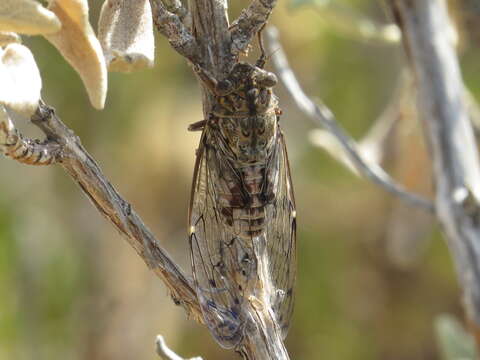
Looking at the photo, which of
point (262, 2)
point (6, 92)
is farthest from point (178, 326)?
point (6, 92)

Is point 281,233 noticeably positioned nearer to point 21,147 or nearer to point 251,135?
point 251,135

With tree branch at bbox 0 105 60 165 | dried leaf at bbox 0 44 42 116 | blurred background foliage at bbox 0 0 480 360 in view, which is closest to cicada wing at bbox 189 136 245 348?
tree branch at bbox 0 105 60 165

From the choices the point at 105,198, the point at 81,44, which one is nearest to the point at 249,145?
the point at 105,198

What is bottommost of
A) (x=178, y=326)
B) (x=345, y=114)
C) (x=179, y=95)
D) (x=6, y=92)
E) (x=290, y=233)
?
(x=178, y=326)

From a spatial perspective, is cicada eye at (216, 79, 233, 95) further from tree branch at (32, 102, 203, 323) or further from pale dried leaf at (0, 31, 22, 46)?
pale dried leaf at (0, 31, 22, 46)

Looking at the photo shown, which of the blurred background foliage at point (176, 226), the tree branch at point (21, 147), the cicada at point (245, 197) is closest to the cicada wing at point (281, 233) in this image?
the cicada at point (245, 197)

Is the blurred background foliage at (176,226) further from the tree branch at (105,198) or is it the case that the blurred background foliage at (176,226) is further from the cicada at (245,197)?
the tree branch at (105,198)

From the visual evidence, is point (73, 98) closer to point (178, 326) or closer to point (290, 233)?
point (178, 326)
